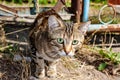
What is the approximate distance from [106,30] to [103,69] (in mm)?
602

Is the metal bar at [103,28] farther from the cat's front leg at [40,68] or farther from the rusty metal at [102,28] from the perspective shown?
the cat's front leg at [40,68]

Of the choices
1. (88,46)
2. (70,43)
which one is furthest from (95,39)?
(70,43)

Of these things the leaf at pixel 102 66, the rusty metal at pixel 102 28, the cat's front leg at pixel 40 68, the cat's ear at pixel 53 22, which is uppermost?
the cat's ear at pixel 53 22

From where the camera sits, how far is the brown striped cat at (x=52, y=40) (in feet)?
10.3

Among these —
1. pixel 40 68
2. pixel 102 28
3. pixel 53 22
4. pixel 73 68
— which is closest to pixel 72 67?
pixel 73 68

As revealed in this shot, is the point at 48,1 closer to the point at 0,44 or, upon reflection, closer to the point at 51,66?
the point at 0,44

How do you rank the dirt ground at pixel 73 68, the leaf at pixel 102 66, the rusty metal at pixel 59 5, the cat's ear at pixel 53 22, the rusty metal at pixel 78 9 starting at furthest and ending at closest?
the rusty metal at pixel 78 9, the rusty metal at pixel 59 5, the leaf at pixel 102 66, the dirt ground at pixel 73 68, the cat's ear at pixel 53 22

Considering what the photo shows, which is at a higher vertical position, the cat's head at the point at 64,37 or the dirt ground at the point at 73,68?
the cat's head at the point at 64,37

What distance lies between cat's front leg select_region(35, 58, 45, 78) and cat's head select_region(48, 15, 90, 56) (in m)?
0.32

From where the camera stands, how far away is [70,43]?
3.16 m

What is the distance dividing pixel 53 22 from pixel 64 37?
170 millimetres

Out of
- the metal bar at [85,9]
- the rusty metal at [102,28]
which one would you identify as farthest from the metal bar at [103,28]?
the metal bar at [85,9]

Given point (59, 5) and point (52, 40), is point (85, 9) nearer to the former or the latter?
point (59, 5)

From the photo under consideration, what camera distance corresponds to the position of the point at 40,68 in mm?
3510
